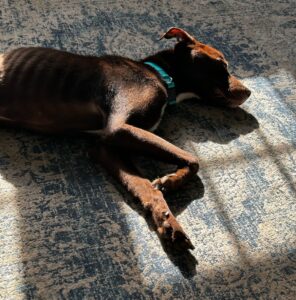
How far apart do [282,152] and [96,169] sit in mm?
803

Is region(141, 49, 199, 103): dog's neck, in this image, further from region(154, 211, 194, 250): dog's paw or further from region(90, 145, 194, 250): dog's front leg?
region(154, 211, 194, 250): dog's paw

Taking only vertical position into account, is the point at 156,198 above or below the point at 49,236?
above

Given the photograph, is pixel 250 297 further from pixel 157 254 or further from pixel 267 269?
pixel 157 254

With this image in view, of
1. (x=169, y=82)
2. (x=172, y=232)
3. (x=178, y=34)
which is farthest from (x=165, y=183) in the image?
(x=178, y=34)

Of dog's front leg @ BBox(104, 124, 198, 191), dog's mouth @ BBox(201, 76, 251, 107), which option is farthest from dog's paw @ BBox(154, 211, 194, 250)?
dog's mouth @ BBox(201, 76, 251, 107)

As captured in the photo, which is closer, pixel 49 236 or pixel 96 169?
pixel 49 236

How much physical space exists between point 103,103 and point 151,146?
287 mm

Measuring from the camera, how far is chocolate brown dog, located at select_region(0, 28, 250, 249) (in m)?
2.28

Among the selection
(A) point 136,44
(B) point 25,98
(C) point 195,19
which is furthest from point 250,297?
(C) point 195,19

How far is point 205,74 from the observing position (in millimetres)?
2682

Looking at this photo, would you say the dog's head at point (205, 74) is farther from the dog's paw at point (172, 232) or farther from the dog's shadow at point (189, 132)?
the dog's paw at point (172, 232)

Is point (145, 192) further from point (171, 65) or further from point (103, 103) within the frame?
point (171, 65)

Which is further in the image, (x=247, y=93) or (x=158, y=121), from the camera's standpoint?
(x=247, y=93)

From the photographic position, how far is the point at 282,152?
8.23 ft
